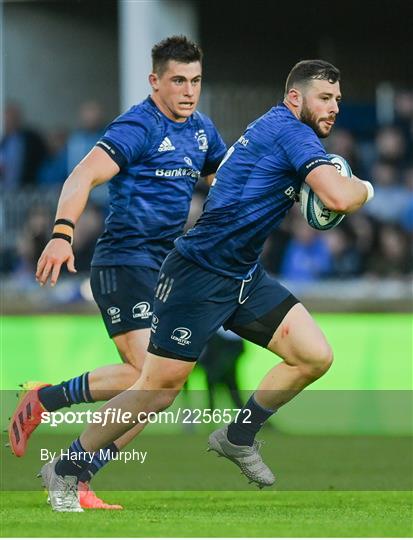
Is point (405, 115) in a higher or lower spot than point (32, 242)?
higher

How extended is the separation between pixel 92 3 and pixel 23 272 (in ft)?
21.4

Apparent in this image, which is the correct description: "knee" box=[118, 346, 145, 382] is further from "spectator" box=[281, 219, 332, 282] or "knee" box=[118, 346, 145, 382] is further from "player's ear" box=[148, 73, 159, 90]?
"spectator" box=[281, 219, 332, 282]

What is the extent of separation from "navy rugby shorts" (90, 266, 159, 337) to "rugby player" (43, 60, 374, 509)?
2.16ft

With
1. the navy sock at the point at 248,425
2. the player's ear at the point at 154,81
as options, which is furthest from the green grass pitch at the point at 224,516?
the player's ear at the point at 154,81

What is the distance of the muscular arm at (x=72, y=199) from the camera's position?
295 inches

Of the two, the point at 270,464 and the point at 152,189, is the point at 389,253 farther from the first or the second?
the point at 152,189

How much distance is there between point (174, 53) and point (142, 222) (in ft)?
3.44

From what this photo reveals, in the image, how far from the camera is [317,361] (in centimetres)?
812

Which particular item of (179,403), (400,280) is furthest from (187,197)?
(400,280)

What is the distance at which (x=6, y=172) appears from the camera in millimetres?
18984

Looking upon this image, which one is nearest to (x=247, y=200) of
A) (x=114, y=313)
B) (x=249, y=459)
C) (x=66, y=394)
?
(x=114, y=313)

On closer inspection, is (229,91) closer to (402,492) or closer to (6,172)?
(6,172)

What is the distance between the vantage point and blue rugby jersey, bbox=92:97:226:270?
8703 millimetres

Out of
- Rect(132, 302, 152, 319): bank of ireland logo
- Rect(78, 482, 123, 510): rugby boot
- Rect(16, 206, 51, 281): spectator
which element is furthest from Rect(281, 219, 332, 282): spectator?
Rect(78, 482, 123, 510): rugby boot
